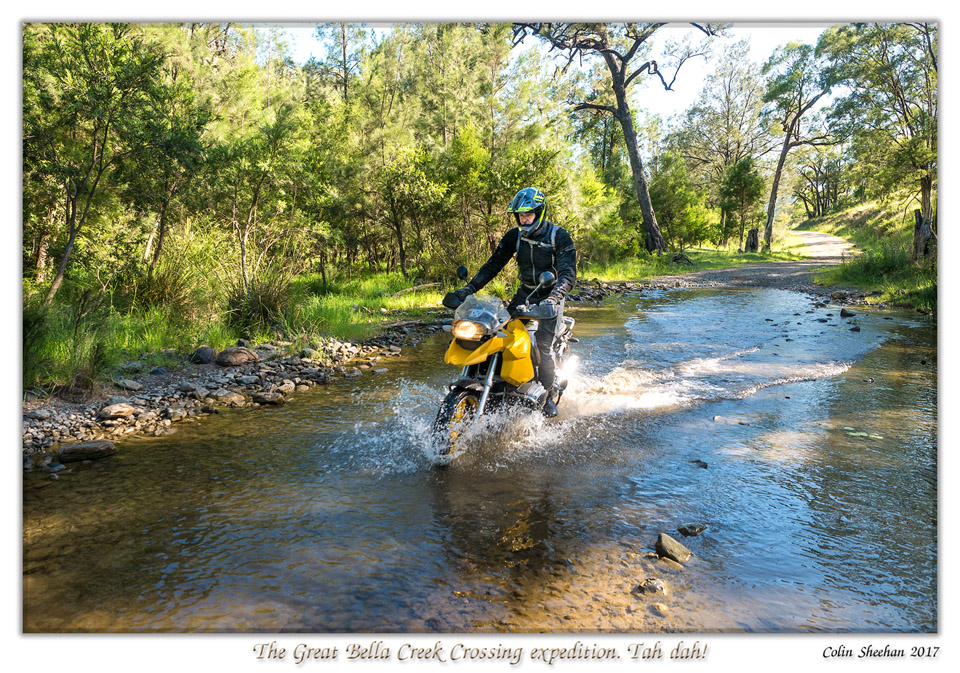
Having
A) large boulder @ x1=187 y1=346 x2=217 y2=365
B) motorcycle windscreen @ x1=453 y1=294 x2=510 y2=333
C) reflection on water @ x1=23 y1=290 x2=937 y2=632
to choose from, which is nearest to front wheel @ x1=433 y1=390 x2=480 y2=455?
reflection on water @ x1=23 y1=290 x2=937 y2=632

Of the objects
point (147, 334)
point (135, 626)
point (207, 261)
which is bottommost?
point (135, 626)

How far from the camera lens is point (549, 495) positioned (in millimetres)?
4336

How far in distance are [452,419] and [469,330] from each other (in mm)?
788

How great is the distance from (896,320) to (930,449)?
847cm

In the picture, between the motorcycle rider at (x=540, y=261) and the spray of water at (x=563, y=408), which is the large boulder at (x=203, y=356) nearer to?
the spray of water at (x=563, y=408)

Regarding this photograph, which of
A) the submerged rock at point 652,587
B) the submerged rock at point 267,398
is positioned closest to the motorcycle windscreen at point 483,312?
the submerged rock at point 652,587

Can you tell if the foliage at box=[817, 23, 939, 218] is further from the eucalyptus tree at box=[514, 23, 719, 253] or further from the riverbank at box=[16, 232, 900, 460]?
the riverbank at box=[16, 232, 900, 460]

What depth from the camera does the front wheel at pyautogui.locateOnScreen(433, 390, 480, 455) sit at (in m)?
4.80

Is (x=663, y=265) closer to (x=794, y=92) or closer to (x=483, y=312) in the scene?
(x=794, y=92)

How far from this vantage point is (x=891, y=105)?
64.3 ft

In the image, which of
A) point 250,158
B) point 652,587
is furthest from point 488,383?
point 250,158

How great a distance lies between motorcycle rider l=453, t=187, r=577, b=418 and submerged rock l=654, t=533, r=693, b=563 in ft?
7.55
